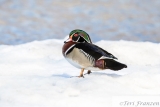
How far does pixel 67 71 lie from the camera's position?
17.4 feet

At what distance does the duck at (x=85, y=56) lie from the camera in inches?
163

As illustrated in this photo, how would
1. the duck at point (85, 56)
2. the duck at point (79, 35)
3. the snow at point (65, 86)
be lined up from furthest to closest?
the duck at point (79, 35), the duck at point (85, 56), the snow at point (65, 86)

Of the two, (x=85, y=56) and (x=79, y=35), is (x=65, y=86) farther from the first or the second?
(x=79, y=35)

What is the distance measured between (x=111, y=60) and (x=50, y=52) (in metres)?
2.74

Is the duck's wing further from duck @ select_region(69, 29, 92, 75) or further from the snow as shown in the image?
the snow

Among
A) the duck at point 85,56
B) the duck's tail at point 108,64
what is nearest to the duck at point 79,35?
the duck at point 85,56

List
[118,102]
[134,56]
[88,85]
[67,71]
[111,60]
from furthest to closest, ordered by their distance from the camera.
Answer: [134,56] < [67,71] < [111,60] < [88,85] < [118,102]

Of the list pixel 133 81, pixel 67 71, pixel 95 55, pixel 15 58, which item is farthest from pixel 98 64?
pixel 15 58

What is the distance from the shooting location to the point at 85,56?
13.7 feet

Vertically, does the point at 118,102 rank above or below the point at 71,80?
below

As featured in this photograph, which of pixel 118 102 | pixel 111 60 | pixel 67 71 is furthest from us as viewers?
pixel 67 71

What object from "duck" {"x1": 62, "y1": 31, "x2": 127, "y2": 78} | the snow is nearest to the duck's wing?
"duck" {"x1": 62, "y1": 31, "x2": 127, "y2": 78}

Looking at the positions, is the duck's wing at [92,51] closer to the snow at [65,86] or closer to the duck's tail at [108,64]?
the duck's tail at [108,64]

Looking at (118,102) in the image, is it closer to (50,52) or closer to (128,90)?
(128,90)
